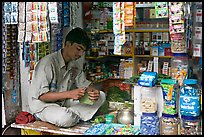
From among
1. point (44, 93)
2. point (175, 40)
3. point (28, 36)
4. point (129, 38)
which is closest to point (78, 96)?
point (44, 93)

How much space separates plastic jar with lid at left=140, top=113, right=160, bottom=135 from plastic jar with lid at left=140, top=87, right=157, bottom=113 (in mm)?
40

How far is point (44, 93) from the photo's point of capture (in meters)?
3.33

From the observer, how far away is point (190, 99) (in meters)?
2.60

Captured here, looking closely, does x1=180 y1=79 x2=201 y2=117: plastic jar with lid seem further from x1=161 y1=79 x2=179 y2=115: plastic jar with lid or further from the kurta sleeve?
the kurta sleeve

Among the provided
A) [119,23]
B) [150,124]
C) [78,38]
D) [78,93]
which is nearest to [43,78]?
[78,93]

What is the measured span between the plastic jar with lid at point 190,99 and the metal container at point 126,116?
2.13 ft

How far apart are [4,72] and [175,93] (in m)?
1.93

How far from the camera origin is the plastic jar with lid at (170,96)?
2754 mm

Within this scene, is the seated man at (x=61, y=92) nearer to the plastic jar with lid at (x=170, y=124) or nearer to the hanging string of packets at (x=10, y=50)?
the hanging string of packets at (x=10, y=50)

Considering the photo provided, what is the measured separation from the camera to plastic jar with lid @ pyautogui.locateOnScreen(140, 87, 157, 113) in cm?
287

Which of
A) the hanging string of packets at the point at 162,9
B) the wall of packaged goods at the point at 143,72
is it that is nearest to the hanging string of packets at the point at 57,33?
the wall of packaged goods at the point at 143,72

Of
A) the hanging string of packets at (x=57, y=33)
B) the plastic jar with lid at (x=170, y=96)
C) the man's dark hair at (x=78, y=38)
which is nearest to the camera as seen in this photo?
the plastic jar with lid at (x=170, y=96)

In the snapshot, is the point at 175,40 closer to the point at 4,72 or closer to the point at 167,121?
the point at 167,121

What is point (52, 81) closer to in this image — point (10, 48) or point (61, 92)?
point (61, 92)
